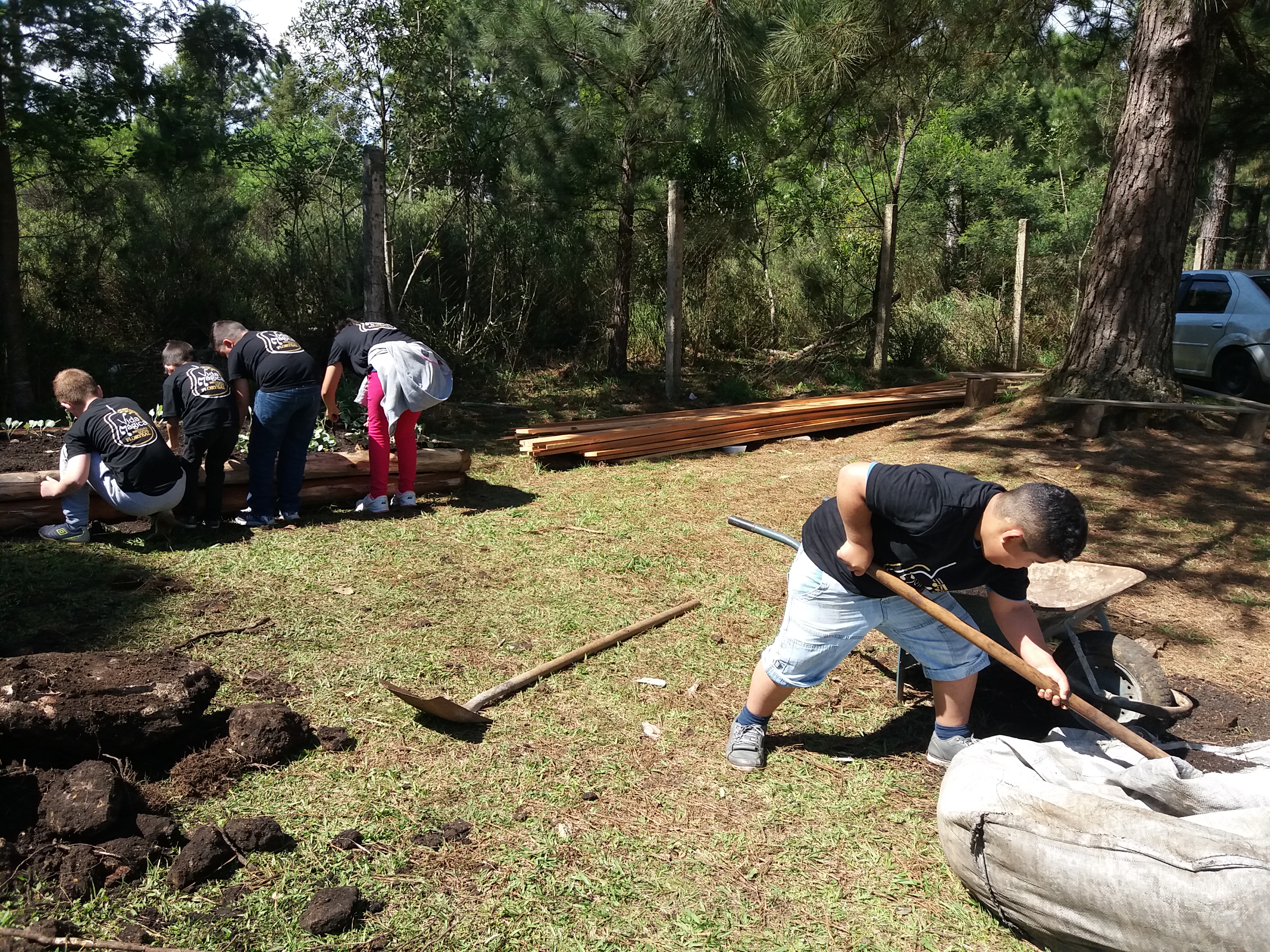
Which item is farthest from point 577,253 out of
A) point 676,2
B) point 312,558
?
point 312,558

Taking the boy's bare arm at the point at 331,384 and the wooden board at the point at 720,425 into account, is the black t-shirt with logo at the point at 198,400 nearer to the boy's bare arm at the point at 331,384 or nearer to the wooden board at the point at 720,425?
the boy's bare arm at the point at 331,384

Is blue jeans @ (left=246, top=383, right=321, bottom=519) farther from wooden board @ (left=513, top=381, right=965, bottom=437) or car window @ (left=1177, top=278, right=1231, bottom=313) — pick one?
car window @ (left=1177, top=278, right=1231, bottom=313)

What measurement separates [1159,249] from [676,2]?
4.74 meters

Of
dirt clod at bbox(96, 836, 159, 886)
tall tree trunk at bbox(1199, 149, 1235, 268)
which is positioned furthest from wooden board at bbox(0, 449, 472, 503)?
tall tree trunk at bbox(1199, 149, 1235, 268)

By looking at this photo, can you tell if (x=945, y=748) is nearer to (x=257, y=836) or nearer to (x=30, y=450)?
(x=257, y=836)

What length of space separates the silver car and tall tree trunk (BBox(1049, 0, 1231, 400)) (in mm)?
2605

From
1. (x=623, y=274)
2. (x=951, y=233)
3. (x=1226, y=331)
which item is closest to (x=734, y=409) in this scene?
(x=623, y=274)

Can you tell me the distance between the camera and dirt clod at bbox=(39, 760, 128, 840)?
110 inches

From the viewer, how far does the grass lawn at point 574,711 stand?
2.80 m

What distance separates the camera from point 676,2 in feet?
25.2

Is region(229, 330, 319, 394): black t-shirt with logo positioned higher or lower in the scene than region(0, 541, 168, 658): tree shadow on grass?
higher

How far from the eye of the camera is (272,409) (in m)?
6.14

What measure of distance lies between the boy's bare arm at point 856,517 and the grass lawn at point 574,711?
0.98 meters

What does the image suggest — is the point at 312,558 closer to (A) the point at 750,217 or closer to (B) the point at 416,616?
(B) the point at 416,616
